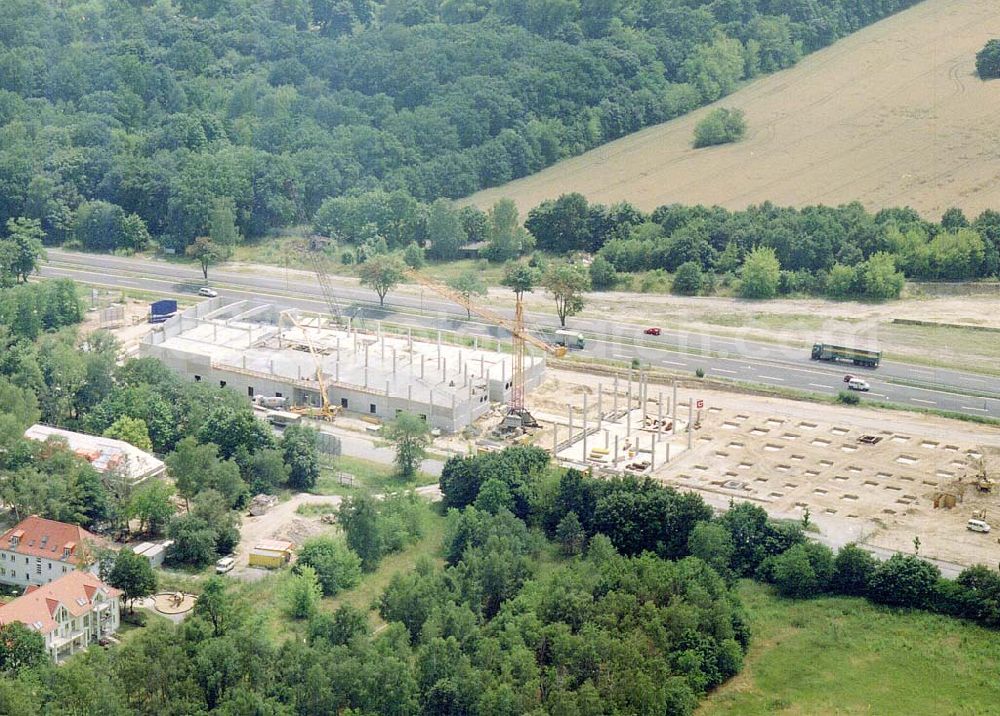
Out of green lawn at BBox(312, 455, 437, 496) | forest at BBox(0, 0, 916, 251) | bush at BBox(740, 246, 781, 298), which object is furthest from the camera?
forest at BBox(0, 0, 916, 251)

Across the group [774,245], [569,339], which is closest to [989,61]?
[774,245]

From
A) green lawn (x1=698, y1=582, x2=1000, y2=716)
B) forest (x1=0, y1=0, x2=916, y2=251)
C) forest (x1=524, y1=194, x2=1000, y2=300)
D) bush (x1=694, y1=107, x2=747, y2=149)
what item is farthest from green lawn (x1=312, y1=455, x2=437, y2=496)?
bush (x1=694, y1=107, x2=747, y2=149)

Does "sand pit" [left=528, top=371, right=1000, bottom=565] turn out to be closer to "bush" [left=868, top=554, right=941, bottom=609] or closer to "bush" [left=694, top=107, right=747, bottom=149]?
"bush" [left=868, top=554, right=941, bottom=609]

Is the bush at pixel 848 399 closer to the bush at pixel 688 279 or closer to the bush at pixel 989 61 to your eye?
the bush at pixel 688 279

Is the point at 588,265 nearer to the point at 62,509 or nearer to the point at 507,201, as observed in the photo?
the point at 507,201

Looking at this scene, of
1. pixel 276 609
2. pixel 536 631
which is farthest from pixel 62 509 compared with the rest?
pixel 536 631

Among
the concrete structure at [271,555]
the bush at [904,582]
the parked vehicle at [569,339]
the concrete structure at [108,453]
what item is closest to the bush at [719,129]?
the parked vehicle at [569,339]

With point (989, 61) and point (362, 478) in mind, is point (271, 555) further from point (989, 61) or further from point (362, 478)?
point (989, 61)
